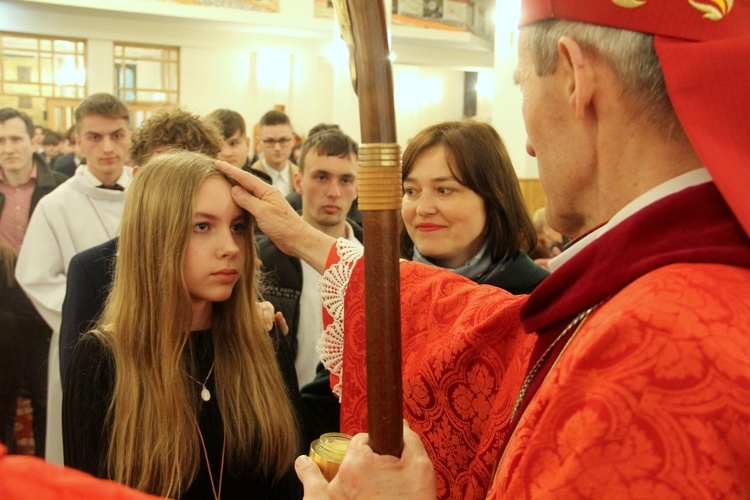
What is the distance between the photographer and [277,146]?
6930mm

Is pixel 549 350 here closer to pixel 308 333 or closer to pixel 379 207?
pixel 379 207

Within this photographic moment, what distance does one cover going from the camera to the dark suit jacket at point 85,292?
2754mm

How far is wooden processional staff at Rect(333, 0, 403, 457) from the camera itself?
104 cm

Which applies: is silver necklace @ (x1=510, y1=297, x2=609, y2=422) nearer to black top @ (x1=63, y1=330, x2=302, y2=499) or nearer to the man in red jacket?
the man in red jacket

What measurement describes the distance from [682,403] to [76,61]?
16.9m

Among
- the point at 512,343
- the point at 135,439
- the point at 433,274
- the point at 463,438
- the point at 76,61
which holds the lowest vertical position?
the point at 135,439

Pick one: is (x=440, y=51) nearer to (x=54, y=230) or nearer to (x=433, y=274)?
(x=54, y=230)

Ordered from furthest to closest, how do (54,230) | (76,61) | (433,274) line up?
1. (76,61)
2. (54,230)
3. (433,274)

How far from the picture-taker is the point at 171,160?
2.19 m

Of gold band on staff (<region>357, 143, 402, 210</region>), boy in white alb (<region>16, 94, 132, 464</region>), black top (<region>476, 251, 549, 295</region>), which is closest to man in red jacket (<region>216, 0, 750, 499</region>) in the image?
gold band on staff (<region>357, 143, 402, 210</region>)

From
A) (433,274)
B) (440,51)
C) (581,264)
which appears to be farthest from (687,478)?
(440,51)

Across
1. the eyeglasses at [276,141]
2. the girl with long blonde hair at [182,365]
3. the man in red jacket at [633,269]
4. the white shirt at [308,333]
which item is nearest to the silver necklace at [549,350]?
the man in red jacket at [633,269]

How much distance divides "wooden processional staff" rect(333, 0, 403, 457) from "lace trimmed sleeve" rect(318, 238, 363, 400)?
800 mm

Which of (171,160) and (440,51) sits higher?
(440,51)
